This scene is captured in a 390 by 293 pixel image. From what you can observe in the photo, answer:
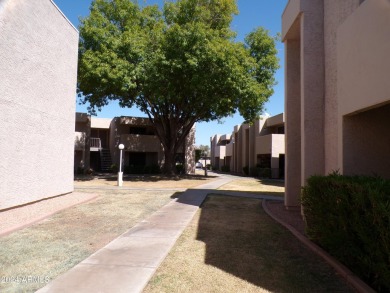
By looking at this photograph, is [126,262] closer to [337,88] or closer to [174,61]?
[337,88]

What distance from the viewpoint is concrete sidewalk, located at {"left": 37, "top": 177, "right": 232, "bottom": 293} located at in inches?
175

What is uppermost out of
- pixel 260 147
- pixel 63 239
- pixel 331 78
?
pixel 331 78

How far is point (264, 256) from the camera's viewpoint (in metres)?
6.06

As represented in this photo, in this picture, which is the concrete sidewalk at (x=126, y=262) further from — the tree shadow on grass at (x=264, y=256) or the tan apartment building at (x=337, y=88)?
the tan apartment building at (x=337, y=88)

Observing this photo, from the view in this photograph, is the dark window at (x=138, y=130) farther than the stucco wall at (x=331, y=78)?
Yes

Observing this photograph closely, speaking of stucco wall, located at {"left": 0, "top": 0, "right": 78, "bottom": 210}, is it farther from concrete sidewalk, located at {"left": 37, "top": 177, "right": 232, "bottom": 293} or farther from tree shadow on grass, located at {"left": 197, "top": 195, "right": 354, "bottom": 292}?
tree shadow on grass, located at {"left": 197, "top": 195, "right": 354, "bottom": 292}

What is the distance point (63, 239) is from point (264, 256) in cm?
421

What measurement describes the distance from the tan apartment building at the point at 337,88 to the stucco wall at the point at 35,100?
338 inches

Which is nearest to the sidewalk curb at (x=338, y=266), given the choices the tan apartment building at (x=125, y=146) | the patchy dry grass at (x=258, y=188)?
the patchy dry grass at (x=258, y=188)

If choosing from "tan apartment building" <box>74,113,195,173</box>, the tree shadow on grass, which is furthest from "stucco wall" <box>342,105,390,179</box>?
"tan apartment building" <box>74,113,195,173</box>

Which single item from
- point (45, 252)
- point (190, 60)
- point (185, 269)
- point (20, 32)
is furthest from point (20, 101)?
point (190, 60)

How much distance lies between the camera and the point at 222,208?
11680 mm

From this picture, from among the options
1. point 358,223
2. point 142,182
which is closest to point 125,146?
point 142,182

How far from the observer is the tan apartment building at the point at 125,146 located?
31.9 metres
